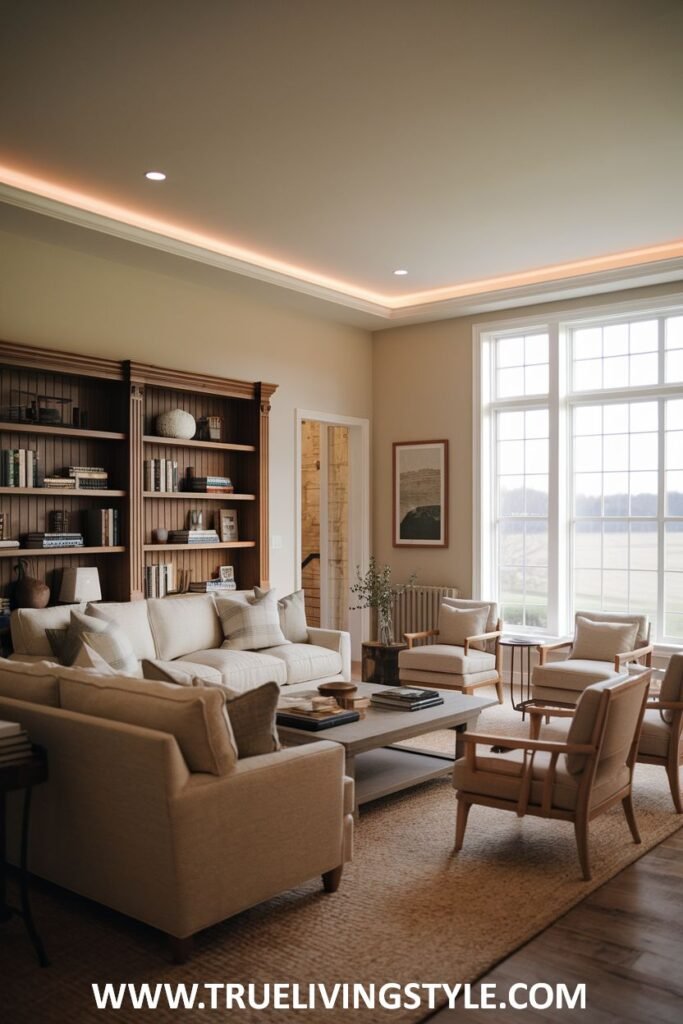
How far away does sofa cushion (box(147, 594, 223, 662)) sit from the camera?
19.6 feet

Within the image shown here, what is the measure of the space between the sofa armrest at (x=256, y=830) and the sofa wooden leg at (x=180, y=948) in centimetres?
5

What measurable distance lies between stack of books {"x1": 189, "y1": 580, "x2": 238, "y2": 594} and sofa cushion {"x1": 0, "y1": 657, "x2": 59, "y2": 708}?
321 cm

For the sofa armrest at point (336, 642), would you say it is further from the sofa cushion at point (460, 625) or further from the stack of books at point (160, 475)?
the stack of books at point (160, 475)

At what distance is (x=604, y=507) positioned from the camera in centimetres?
773

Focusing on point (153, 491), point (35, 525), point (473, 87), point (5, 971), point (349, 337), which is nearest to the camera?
point (5, 971)

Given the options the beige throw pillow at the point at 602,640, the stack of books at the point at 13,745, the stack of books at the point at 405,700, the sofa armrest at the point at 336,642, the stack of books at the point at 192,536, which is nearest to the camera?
the stack of books at the point at 13,745

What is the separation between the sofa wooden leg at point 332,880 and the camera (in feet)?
11.5

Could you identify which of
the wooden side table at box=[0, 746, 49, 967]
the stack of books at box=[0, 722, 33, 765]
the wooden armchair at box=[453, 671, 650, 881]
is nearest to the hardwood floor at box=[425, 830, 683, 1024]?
the wooden armchair at box=[453, 671, 650, 881]

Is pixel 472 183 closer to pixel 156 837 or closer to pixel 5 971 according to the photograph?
pixel 156 837

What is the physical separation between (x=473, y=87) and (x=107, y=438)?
338cm

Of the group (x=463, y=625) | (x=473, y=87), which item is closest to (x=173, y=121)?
(x=473, y=87)

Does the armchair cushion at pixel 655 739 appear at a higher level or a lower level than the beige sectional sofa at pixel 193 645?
lower

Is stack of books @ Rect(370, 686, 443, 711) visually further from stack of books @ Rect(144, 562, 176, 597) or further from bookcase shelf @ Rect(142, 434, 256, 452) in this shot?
bookcase shelf @ Rect(142, 434, 256, 452)

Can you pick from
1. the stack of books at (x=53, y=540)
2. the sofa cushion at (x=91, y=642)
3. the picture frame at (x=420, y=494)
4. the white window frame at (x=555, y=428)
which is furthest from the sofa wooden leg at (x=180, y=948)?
the picture frame at (x=420, y=494)
